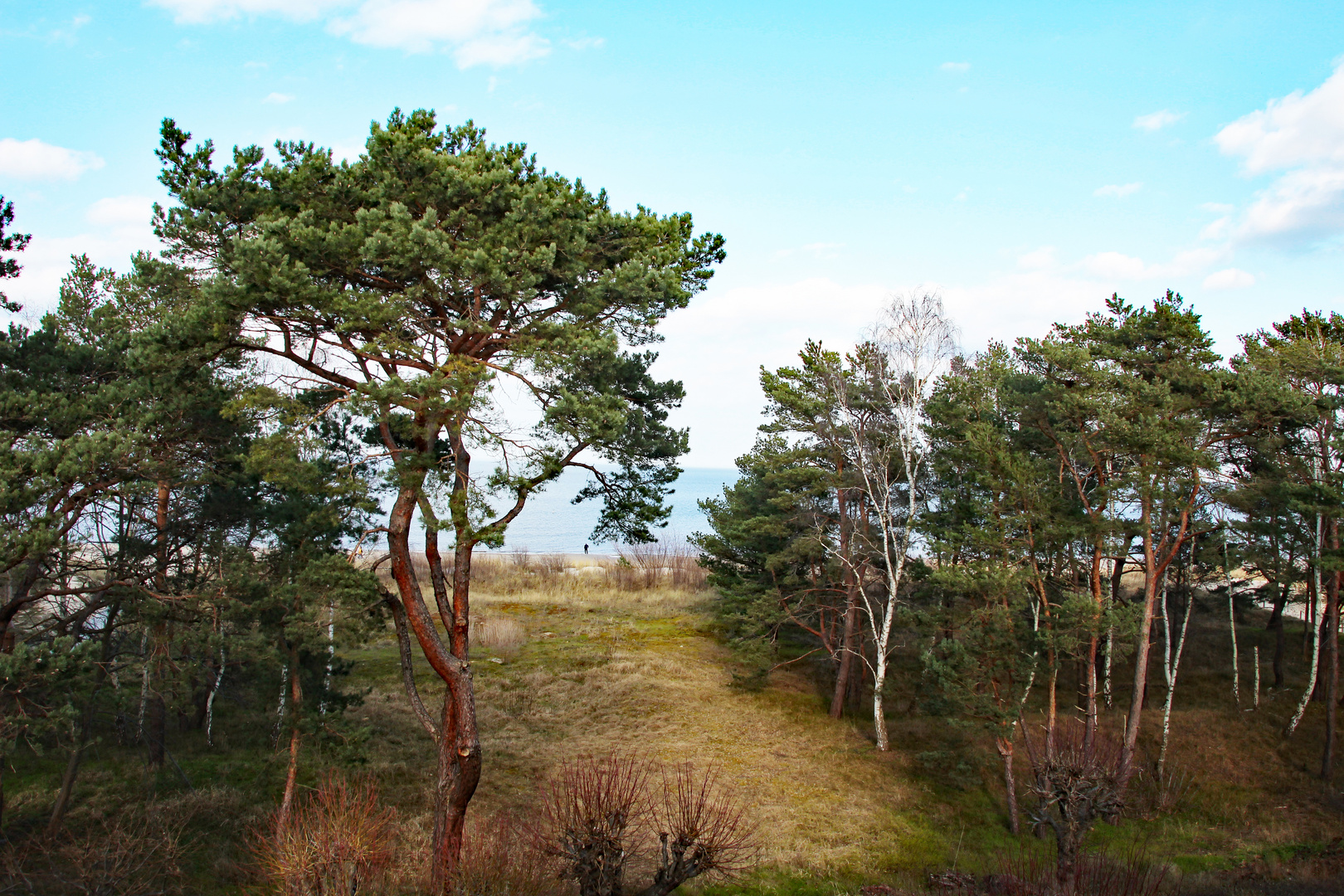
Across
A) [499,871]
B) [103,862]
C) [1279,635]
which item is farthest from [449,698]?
[1279,635]

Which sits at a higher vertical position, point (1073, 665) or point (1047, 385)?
point (1047, 385)

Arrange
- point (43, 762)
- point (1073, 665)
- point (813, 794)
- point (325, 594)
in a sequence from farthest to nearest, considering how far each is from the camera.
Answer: point (1073, 665) → point (813, 794) → point (43, 762) → point (325, 594)

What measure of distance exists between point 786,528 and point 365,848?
15.3m

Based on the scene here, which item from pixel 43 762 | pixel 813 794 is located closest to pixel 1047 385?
pixel 813 794

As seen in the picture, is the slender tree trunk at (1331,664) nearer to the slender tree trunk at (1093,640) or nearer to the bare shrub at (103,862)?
the slender tree trunk at (1093,640)

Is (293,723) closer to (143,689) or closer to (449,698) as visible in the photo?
(449,698)

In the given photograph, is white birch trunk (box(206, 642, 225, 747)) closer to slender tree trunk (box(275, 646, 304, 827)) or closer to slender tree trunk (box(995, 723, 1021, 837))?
slender tree trunk (box(275, 646, 304, 827))

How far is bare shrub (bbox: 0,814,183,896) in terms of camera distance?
1005cm

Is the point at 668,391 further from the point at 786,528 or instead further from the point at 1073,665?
the point at 1073,665

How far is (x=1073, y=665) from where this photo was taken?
25016 millimetres

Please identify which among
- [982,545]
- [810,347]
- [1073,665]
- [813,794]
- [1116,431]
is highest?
[810,347]

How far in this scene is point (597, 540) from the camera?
13.9 meters

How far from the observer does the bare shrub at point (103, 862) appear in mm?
10055

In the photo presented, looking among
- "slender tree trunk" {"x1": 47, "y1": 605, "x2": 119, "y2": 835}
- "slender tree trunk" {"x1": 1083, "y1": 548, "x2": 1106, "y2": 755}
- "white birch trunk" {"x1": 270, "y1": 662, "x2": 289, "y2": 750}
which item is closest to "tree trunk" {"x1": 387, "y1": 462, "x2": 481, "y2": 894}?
"white birch trunk" {"x1": 270, "y1": 662, "x2": 289, "y2": 750}
